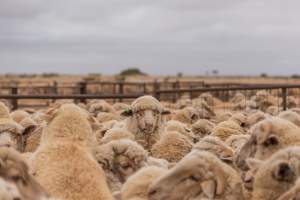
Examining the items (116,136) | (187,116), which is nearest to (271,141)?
(116,136)

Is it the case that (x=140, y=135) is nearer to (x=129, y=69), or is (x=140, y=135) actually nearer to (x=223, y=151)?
(x=223, y=151)

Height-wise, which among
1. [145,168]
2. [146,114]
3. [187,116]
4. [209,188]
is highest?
[146,114]

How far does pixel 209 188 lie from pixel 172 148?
9.44 ft

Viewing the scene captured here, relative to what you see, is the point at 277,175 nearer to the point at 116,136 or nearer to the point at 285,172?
the point at 285,172

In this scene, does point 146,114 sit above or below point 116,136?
above

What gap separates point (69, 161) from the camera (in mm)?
6191

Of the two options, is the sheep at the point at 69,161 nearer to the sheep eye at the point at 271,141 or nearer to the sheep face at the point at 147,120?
the sheep eye at the point at 271,141

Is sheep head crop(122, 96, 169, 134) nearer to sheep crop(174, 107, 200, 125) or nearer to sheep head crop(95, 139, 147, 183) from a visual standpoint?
sheep head crop(95, 139, 147, 183)

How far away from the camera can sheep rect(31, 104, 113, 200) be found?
233 inches

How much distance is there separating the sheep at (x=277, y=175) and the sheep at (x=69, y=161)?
4.27ft

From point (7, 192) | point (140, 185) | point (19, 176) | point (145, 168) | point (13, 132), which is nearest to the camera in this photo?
point (7, 192)

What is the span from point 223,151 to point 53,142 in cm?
199

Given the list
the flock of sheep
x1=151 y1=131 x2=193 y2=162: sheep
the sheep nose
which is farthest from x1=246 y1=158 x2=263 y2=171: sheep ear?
x1=151 y1=131 x2=193 y2=162: sheep

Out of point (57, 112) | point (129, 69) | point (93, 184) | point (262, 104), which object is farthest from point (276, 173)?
point (129, 69)
